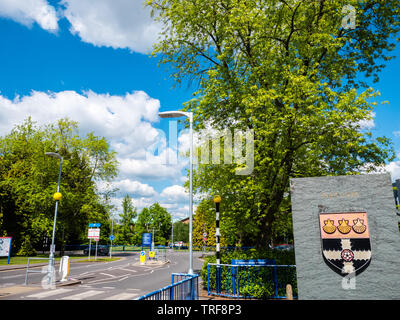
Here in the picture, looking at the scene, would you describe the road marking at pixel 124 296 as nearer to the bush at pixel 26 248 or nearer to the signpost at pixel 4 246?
the signpost at pixel 4 246

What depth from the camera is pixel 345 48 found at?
13.8 metres

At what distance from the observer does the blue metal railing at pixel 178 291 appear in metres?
5.64

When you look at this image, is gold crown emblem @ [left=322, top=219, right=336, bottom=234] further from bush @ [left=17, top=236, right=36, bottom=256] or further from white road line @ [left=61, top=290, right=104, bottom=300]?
bush @ [left=17, top=236, right=36, bottom=256]

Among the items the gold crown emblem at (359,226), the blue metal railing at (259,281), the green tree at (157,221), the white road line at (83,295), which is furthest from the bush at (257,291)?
the green tree at (157,221)

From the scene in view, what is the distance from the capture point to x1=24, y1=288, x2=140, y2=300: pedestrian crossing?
1118cm

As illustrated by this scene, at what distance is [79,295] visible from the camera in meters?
11.7

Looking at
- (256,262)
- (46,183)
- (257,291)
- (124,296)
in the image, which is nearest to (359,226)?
(257,291)

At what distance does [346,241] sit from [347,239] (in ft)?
0.16

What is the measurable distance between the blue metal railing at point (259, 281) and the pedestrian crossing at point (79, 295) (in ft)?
12.9

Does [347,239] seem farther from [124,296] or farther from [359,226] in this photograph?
[124,296]

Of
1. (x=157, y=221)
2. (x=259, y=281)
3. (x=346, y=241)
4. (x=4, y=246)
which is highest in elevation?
(x=157, y=221)

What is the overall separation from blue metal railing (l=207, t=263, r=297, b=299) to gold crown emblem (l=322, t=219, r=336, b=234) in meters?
5.46

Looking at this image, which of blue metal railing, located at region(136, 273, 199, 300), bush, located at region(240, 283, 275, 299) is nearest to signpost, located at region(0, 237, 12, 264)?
blue metal railing, located at region(136, 273, 199, 300)

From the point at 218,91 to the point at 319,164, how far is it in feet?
19.0
